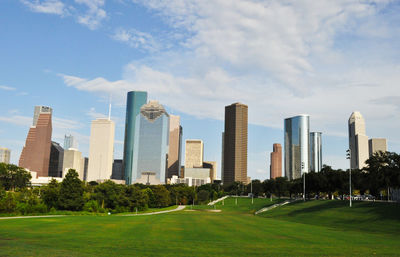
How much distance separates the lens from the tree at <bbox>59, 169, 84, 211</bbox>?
3784 inches

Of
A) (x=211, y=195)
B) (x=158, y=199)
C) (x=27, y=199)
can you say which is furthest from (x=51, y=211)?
(x=211, y=195)

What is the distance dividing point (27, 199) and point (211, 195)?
11757 cm

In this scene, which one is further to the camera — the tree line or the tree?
the tree

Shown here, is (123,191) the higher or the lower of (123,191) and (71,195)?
the higher

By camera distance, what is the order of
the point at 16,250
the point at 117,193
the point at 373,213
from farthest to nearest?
the point at 117,193 < the point at 373,213 < the point at 16,250

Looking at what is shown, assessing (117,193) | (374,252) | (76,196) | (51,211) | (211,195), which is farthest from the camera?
(211,195)

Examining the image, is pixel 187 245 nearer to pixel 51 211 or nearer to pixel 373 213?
pixel 373 213

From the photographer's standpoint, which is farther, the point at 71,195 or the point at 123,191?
the point at 123,191

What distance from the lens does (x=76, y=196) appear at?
321 ft

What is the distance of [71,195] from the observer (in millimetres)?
97438

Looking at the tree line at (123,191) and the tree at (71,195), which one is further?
the tree at (71,195)

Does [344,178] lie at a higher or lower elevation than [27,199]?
higher

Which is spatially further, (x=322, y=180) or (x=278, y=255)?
(x=322, y=180)

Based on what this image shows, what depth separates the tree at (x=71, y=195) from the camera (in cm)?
9612
